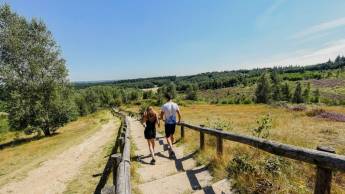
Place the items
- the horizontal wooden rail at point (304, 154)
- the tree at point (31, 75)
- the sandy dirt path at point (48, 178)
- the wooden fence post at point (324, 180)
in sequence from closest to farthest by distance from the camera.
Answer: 1. the horizontal wooden rail at point (304, 154)
2. the wooden fence post at point (324, 180)
3. the sandy dirt path at point (48, 178)
4. the tree at point (31, 75)

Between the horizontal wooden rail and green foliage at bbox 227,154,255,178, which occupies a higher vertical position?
the horizontal wooden rail

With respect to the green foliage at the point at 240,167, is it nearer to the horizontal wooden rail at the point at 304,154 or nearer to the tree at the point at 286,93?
the horizontal wooden rail at the point at 304,154

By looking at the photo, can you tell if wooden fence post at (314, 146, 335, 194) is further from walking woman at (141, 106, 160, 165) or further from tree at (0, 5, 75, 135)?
tree at (0, 5, 75, 135)

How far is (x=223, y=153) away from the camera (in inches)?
300

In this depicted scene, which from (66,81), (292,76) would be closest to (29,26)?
(66,81)

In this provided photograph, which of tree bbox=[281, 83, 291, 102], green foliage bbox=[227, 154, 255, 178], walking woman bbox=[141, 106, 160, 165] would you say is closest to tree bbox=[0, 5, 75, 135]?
walking woman bbox=[141, 106, 160, 165]

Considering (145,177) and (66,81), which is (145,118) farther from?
(66,81)

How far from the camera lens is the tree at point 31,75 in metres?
25.9

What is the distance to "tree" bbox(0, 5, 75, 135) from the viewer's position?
2591cm

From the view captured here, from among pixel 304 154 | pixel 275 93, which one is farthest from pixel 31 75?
pixel 275 93

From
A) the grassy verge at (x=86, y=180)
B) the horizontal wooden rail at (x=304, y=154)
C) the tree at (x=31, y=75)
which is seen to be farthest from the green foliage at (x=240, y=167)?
the tree at (x=31, y=75)

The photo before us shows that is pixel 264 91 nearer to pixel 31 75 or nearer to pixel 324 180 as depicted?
pixel 31 75

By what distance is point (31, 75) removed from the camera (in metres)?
27.5

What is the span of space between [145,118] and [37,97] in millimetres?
22959
